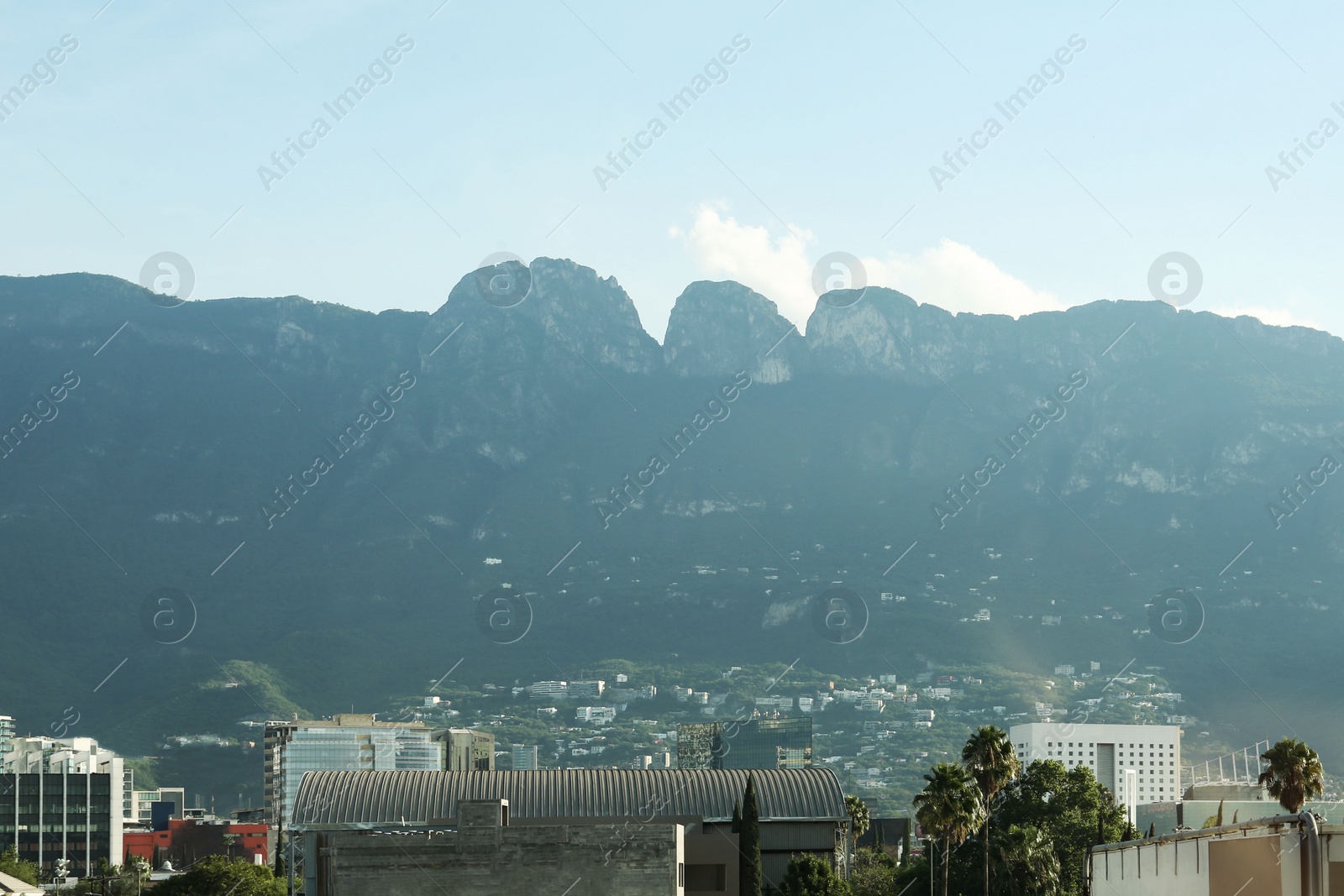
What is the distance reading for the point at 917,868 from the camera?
285ft

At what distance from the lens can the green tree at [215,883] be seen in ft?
302

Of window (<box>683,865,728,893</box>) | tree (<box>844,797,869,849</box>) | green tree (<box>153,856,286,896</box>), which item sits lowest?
green tree (<box>153,856,286,896</box>)

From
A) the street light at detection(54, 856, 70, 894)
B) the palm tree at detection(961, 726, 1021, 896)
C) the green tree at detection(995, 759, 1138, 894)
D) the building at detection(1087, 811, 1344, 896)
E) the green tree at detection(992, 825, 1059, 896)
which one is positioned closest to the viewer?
the building at detection(1087, 811, 1344, 896)

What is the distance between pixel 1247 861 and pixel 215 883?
78700 mm

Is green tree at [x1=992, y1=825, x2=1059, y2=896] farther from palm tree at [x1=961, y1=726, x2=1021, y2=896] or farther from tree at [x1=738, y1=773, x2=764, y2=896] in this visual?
tree at [x1=738, y1=773, x2=764, y2=896]

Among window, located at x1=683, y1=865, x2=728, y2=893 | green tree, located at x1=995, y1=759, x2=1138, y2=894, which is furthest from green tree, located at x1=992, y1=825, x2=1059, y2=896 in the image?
window, located at x1=683, y1=865, x2=728, y2=893

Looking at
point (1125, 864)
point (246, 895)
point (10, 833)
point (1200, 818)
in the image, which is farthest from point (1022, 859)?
point (10, 833)

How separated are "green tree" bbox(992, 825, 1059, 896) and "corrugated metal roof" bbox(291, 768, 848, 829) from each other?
32.8ft

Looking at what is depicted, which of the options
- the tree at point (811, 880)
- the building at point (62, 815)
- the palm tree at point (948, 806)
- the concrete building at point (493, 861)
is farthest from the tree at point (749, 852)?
the building at point (62, 815)

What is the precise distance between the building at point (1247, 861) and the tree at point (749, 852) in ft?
131

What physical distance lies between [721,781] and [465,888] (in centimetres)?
3657

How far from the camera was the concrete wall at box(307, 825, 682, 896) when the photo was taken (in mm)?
47375

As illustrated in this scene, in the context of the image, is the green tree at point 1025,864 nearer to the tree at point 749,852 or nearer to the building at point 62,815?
the tree at point 749,852

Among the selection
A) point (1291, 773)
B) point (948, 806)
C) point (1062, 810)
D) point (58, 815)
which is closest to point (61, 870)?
point (58, 815)
